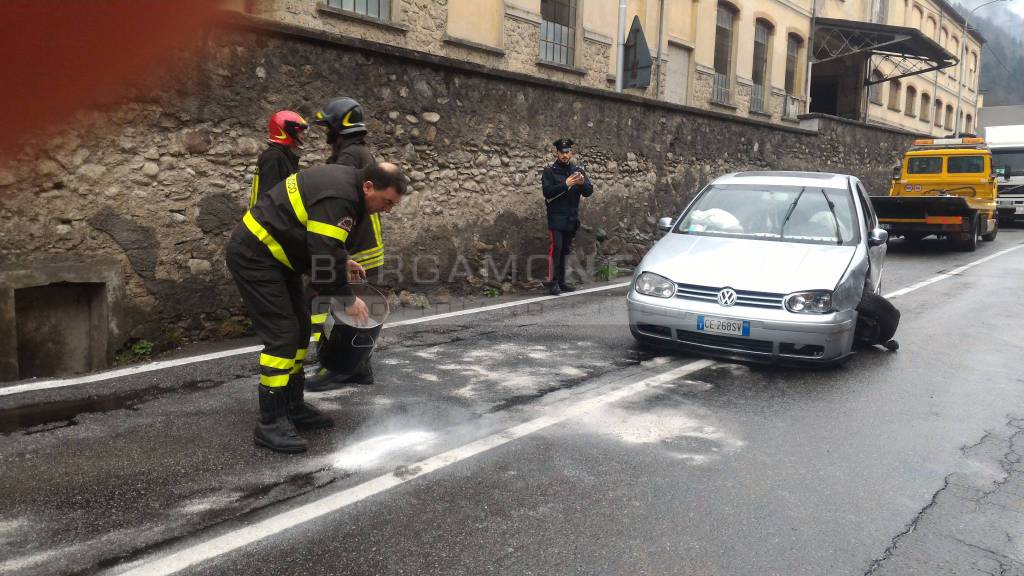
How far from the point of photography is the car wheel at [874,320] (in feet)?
22.1

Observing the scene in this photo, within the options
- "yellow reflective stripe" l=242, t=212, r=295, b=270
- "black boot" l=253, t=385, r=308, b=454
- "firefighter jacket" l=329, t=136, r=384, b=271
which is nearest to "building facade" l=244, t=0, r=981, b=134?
"firefighter jacket" l=329, t=136, r=384, b=271

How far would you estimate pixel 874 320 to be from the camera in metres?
6.81

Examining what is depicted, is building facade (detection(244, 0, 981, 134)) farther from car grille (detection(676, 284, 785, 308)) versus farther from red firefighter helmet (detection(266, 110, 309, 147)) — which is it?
car grille (detection(676, 284, 785, 308))

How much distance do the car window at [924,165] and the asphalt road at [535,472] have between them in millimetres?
15146

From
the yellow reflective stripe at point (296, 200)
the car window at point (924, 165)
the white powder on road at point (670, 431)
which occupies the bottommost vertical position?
the white powder on road at point (670, 431)

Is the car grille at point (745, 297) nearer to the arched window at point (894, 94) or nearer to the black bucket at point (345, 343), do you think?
the black bucket at point (345, 343)

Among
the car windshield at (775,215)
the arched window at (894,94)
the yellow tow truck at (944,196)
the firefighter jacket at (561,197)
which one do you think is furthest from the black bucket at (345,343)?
the arched window at (894,94)

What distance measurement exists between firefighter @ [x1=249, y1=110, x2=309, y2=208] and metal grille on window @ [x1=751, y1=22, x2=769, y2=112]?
2295cm

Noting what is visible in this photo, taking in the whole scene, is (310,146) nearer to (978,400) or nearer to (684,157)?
(978,400)

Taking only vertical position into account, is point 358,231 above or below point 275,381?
above

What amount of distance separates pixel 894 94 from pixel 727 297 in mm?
36372

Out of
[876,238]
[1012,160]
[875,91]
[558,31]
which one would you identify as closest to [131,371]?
[876,238]

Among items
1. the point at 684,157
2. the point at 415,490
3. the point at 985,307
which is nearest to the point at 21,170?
the point at 415,490

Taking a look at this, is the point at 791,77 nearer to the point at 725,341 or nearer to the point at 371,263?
the point at 725,341
